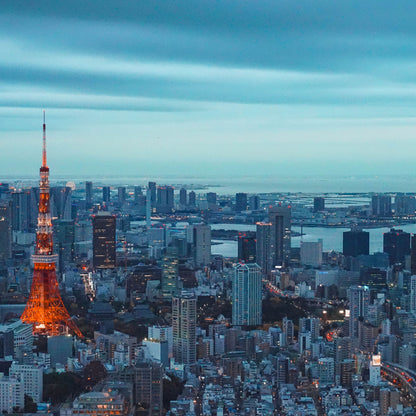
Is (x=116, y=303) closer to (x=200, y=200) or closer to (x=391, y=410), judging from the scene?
(x=391, y=410)

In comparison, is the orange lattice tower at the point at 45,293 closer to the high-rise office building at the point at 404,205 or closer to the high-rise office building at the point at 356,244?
the high-rise office building at the point at 356,244

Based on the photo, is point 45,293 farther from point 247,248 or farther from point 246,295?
point 247,248

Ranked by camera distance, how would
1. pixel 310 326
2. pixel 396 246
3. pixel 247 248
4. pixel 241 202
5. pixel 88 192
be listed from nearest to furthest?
pixel 310 326, pixel 396 246, pixel 247 248, pixel 88 192, pixel 241 202

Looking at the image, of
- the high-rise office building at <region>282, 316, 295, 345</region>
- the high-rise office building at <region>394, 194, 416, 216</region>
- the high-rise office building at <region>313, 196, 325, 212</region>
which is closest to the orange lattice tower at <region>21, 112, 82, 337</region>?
the high-rise office building at <region>282, 316, 295, 345</region>

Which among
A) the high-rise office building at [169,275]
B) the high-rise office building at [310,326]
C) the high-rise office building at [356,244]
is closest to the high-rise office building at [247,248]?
the high-rise office building at [356,244]

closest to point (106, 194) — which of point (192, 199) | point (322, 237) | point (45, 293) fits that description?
point (192, 199)

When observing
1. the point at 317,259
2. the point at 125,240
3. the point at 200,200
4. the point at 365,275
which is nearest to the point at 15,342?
the point at 365,275
